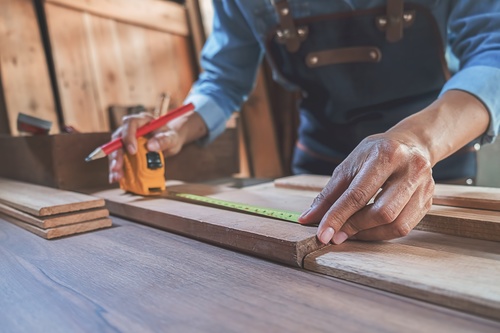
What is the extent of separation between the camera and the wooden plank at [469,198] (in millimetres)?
770

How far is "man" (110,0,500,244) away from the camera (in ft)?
2.20

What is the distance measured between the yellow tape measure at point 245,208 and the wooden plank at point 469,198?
0.96 ft

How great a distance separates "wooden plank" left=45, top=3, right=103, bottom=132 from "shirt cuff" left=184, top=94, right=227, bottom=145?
1190 millimetres

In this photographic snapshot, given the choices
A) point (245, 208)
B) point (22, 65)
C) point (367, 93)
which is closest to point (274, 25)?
point (367, 93)

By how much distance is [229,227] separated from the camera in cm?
73

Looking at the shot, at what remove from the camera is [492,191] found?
86 centimetres

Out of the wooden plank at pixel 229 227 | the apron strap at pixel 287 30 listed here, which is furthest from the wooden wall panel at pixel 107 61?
the wooden plank at pixel 229 227

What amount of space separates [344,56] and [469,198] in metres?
0.65

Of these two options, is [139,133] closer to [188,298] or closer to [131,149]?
[131,149]

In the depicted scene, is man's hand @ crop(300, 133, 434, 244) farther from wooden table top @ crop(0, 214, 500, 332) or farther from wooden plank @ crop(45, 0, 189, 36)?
wooden plank @ crop(45, 0, 189, 36)

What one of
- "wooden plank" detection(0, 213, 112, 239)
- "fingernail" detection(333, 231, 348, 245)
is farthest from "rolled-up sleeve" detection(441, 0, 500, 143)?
"wooden plank" detection(0, 213, 112, 239)

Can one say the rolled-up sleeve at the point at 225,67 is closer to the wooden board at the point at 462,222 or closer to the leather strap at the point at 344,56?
the leather strap at the point at 344,56

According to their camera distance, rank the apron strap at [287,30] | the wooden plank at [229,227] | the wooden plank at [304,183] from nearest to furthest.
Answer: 1. the wooden plank at [229,227]
2. the wooden plank at [304,183]
3. the apron strap at [287,30]

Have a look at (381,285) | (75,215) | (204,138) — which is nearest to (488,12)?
(381,285)
